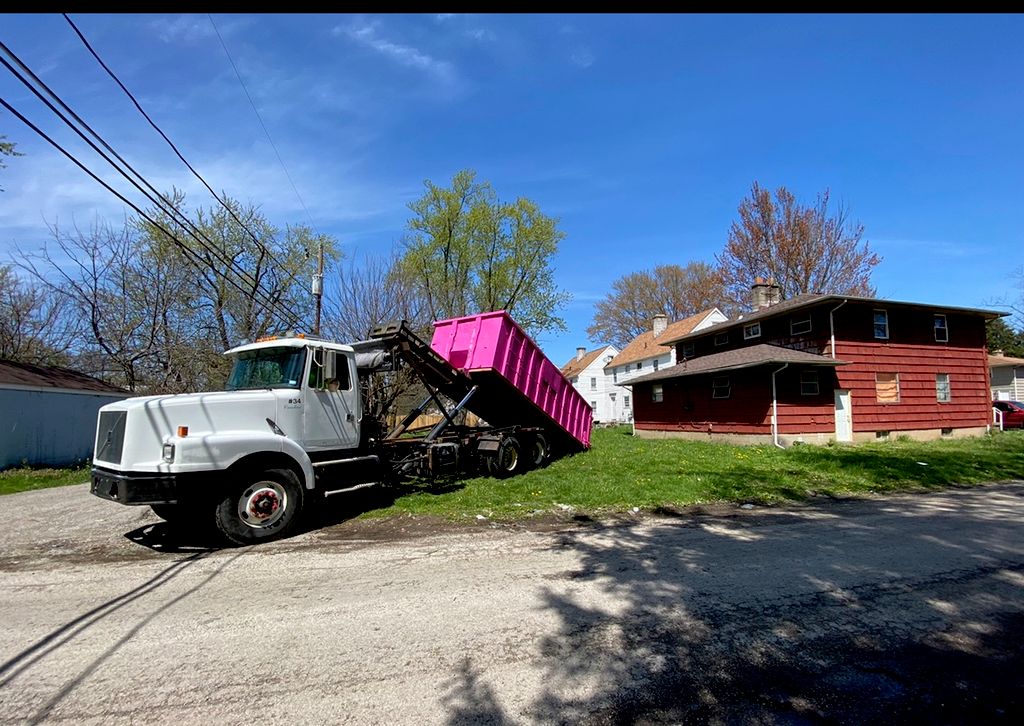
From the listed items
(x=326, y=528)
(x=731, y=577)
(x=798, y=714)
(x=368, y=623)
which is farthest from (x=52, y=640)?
(x=731, y=577)

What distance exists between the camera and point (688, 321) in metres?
39.4

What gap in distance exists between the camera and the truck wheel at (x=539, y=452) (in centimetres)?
1334

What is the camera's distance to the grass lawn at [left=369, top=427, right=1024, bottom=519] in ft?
30.1

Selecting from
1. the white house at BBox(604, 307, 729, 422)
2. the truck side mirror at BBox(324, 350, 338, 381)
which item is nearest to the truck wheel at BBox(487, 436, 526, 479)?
the truck side mirror at BBox(324, 350, 338, 381)

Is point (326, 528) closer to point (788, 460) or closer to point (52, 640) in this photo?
point (52, 640)

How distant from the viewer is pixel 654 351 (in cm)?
4141

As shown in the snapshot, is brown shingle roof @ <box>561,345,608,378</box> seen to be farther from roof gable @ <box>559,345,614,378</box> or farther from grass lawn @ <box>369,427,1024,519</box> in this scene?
grass lawn @ <box>369,427,1024,519</box>

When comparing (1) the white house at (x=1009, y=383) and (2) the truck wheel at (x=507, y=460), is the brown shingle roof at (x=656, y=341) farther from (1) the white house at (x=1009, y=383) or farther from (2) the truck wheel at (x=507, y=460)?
(2) the truck wheel at (x=507, y=460)

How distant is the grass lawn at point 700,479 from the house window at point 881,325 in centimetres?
545

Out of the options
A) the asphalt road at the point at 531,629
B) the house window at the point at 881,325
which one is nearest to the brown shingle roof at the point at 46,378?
the asphalt road at the point at 531,629

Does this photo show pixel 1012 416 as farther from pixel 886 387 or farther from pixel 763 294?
pixel 763 294

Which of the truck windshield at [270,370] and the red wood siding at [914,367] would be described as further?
the red wood siding at [914,367]

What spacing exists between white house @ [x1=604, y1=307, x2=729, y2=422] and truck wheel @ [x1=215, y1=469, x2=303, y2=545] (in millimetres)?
29762

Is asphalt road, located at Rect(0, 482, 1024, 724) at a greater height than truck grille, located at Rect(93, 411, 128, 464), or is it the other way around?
truck grille, located at Rect(93, 411, 128, 464)
